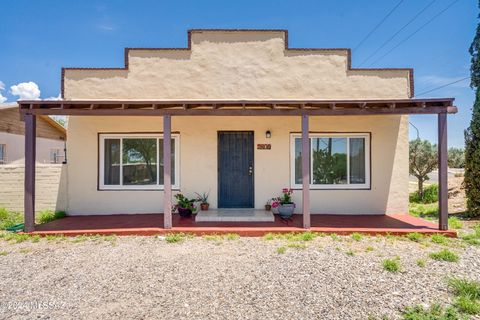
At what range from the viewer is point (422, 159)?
12.1m

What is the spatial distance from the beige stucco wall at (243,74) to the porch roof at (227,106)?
1.87m

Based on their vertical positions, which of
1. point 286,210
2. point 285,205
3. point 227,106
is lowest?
point 286,210

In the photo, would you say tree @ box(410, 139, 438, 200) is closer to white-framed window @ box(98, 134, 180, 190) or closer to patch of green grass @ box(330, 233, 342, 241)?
patch of green grass @ box(330, 233, 342, 241)

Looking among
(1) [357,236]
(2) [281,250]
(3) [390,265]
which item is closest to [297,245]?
(2) [281,250]

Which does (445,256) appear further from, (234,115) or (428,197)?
(428,197)

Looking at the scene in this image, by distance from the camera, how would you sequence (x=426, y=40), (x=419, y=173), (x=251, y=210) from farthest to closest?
(x=426, y=40) → (x=419, y=173) → (x=251, y=210)

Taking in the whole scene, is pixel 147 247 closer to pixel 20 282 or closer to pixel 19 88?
pixel 20 282

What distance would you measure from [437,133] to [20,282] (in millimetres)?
8550

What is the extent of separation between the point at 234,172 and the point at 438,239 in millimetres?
5304

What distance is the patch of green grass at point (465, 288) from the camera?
134 inches

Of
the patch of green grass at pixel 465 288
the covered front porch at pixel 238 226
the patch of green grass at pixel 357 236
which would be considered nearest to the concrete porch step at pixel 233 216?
the covered front porch at pixel 238 226

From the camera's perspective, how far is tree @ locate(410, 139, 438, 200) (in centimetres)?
1184

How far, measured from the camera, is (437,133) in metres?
6.29

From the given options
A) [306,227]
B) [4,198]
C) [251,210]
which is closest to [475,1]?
[306,227]
